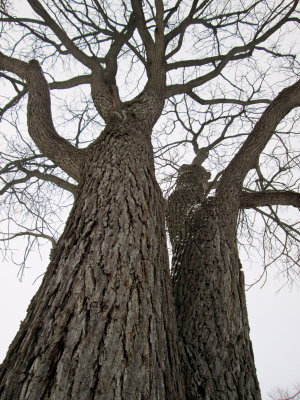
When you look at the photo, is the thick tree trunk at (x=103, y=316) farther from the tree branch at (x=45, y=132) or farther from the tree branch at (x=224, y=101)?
the tree branch at (x=224, y=101)

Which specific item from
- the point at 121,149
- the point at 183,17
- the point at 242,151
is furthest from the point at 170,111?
the point at 121,149

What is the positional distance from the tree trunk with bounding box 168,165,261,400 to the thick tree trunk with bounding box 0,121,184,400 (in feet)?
0.85

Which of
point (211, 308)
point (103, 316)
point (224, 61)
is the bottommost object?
point (103, 316)

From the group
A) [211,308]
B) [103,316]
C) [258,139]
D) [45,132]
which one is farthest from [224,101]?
[103,316]

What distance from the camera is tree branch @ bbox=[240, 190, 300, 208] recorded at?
7.47ft

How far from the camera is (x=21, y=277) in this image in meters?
3.21

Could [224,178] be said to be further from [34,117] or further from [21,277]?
[21,277]

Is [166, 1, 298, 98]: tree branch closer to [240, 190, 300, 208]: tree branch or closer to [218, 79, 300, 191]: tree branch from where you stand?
[218, 79, 300, 191]: tree branch

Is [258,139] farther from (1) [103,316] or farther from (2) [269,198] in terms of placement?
(1) [103,316]

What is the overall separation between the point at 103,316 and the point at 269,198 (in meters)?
1.85

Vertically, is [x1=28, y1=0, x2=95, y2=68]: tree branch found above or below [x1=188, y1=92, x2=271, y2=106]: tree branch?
below

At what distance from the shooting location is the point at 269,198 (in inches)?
90.7

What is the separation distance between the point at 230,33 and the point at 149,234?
413 cm

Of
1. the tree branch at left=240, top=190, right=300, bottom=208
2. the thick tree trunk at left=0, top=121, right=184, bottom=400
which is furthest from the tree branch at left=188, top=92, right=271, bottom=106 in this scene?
the thick tree trunk at left=0, top=121, right=184, bottom=400
